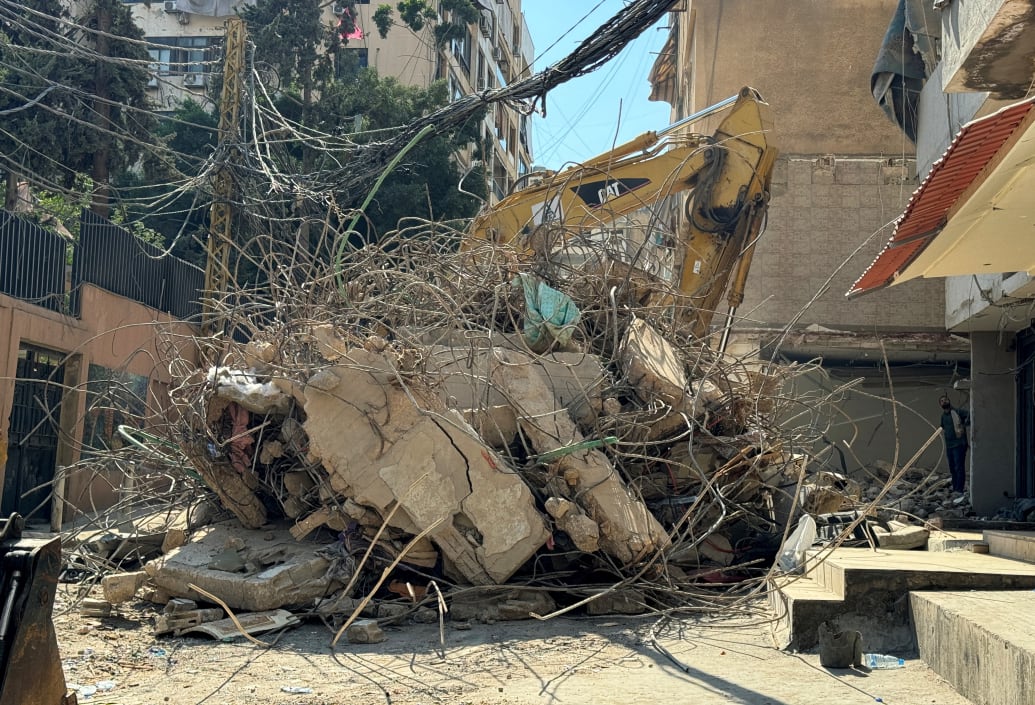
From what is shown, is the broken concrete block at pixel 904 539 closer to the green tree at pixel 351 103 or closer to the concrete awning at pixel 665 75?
the green tree at pixel 351 103

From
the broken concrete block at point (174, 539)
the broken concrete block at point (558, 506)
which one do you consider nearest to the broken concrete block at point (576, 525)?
the broken concrete block at point (558, 506)

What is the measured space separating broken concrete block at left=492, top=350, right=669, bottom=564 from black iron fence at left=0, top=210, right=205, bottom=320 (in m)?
5.21

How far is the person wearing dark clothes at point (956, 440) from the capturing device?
1520cm

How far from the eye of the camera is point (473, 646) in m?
6.17

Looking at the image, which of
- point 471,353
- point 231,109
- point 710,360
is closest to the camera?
point 471,353

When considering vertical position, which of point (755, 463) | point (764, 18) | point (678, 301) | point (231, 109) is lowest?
point (755, 463)

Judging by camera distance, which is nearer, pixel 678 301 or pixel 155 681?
pixel 155 681

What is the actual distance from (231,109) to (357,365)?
9.51 metres

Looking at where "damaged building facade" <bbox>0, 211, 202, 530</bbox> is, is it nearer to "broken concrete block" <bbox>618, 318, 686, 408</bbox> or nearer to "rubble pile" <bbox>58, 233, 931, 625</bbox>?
"rubble pile" <bbox>58, 233, 931, 625</bbox>

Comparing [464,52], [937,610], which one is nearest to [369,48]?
[464,52]

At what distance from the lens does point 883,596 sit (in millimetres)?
5551

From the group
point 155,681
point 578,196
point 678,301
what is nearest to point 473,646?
point 155,681

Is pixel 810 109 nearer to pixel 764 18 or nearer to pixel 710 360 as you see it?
pixel 764 18

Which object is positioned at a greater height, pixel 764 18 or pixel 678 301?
pixel 764 18
